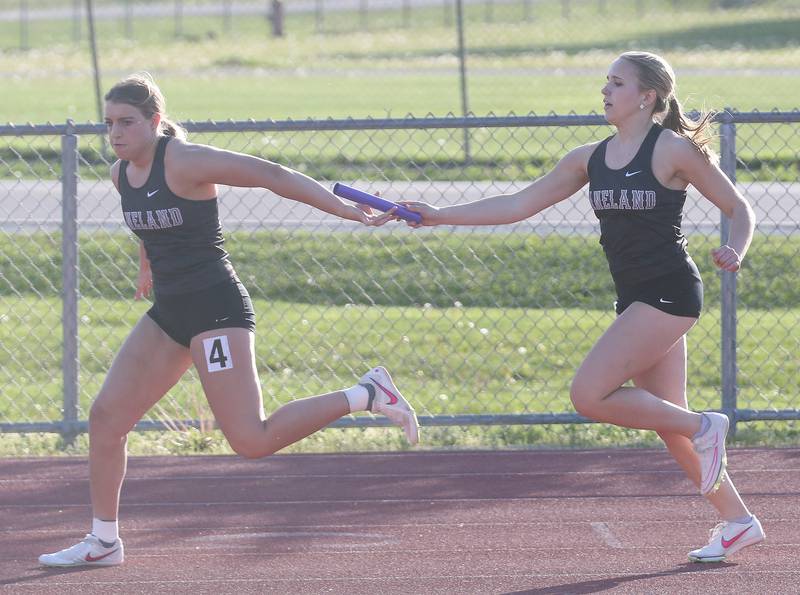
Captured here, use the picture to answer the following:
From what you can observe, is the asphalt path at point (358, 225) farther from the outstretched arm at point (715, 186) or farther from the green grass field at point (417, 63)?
the outstretched arm at point (715, 186)

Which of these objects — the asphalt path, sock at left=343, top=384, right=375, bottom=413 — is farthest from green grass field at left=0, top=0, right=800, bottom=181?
sock at left=343, top=384, right=375, bottom=413

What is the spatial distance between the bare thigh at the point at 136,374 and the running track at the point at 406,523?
2.21 ft

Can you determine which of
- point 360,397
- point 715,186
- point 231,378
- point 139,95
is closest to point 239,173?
point 139,95

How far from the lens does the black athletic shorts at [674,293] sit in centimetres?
498

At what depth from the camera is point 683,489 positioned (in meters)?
6.41

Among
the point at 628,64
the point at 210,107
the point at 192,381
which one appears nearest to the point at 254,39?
the point at 210,107

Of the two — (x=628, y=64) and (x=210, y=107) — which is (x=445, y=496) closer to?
(x=628, y=64)

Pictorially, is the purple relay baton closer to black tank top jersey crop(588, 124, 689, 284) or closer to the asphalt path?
black tank top jersey crop(588, 124, 689, 284)

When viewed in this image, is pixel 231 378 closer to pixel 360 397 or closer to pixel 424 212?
pixel 360 397

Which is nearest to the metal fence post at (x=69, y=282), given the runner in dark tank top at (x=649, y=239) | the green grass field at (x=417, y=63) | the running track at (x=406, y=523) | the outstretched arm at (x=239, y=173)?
the running track at (x=406, y=523)

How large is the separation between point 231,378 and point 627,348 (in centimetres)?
152

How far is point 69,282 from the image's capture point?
7285mm

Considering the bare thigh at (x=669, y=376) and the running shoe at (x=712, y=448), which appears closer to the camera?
the running shoe at (x=712, y=448)

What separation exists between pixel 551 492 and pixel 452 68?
75.8 feet
